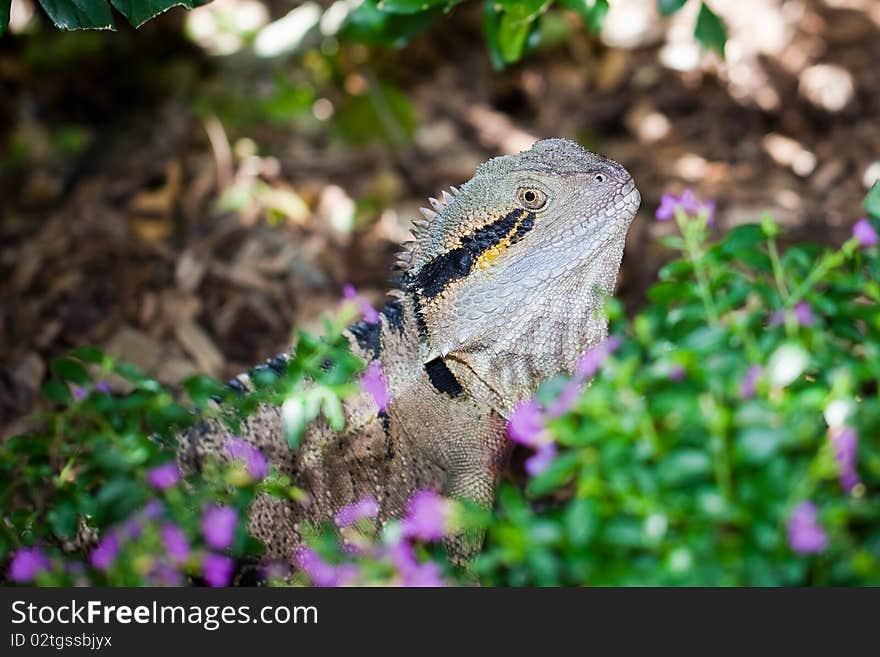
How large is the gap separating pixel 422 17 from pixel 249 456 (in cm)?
256

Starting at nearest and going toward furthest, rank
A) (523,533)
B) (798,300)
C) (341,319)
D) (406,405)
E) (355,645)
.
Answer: (523,533) → (355,645) → (798,300) → (341,319) → (406,405)

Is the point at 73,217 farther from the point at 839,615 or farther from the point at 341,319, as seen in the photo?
the point at 839,615

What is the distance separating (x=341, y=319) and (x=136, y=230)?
11.7ft

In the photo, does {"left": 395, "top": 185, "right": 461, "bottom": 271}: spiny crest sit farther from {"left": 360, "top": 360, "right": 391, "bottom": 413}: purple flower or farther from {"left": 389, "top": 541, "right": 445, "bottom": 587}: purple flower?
{"left": 389, "top": 541, "right": 445, "bottom": 587}: purple flower

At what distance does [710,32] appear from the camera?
16.0 feet

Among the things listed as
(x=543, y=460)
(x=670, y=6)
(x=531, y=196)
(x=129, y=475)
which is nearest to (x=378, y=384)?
(x=531, y=196)

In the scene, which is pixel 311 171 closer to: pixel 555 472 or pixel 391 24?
pixel 391 24

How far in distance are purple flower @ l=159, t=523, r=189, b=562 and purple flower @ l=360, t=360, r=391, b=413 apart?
3.90 feet

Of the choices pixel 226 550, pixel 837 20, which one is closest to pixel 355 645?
pixel 226 550

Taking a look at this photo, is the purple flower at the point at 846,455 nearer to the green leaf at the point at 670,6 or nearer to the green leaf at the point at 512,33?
the green leaf at the point at 670,6

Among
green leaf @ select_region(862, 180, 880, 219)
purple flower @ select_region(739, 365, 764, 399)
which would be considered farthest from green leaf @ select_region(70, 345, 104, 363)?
green leaf @ select_region(862, 180, 880, 219)

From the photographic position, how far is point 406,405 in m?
4.01

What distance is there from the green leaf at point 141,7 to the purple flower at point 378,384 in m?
1.37


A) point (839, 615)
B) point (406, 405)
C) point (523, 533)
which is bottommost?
point (406, 405)
